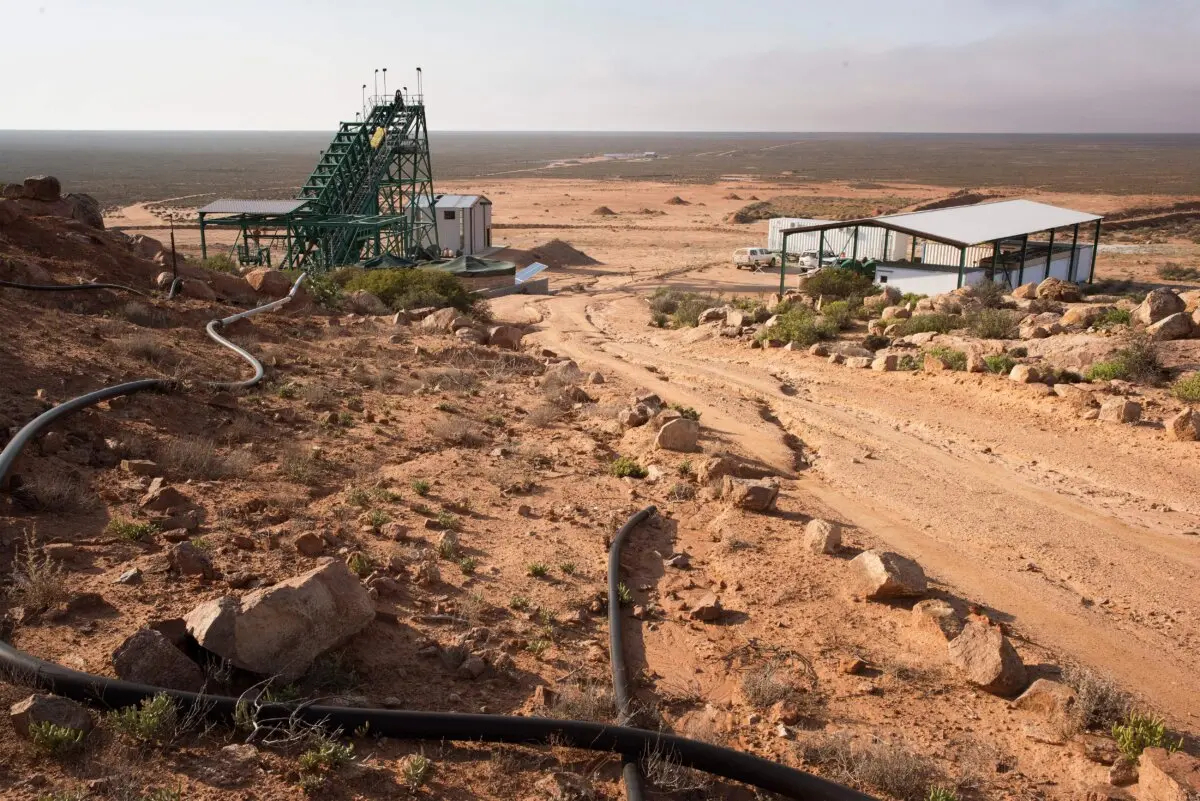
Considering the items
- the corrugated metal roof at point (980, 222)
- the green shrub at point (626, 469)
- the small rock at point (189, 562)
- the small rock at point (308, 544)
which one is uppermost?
the corrugated metal roof at point (980, 222)

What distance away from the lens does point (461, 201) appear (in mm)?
47312

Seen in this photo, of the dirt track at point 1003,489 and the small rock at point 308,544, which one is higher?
the small rock at point 308,544

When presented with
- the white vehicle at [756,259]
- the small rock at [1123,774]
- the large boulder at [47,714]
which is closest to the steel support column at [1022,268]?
the white vehicle at [756,259]

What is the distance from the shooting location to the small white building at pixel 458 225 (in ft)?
150

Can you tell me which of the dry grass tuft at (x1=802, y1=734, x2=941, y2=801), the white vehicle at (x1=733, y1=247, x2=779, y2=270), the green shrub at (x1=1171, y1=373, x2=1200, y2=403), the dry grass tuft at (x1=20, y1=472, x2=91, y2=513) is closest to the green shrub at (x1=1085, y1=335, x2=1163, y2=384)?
the green shrub at (x1=1171, y1=373, x2=1200, y2=403)

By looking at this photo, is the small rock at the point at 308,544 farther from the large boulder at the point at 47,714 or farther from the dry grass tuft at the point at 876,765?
the dry grass tuft at the point at 876,765

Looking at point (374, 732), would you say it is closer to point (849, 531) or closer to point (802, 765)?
point (802, 765)

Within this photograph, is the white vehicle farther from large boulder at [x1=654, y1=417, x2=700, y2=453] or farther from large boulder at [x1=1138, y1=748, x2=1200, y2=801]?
large boulder at [x1=1138, y1=748, x2=1200, y2=801]

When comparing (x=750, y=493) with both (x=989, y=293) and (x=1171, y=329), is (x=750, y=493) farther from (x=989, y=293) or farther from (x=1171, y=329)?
(x=989, y=293)

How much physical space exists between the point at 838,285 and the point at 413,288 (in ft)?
48.4

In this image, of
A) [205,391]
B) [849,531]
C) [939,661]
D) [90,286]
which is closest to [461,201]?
[90,286]

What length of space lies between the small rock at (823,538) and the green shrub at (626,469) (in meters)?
2.95

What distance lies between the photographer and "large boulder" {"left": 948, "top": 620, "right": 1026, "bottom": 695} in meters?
7.86

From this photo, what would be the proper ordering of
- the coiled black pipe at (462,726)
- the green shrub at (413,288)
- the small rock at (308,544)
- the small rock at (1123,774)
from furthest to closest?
the green shrub at (413,288)
the small rock at (308,544)
the small rock at (1123,774)
the coiled black pipe at (462,726)
